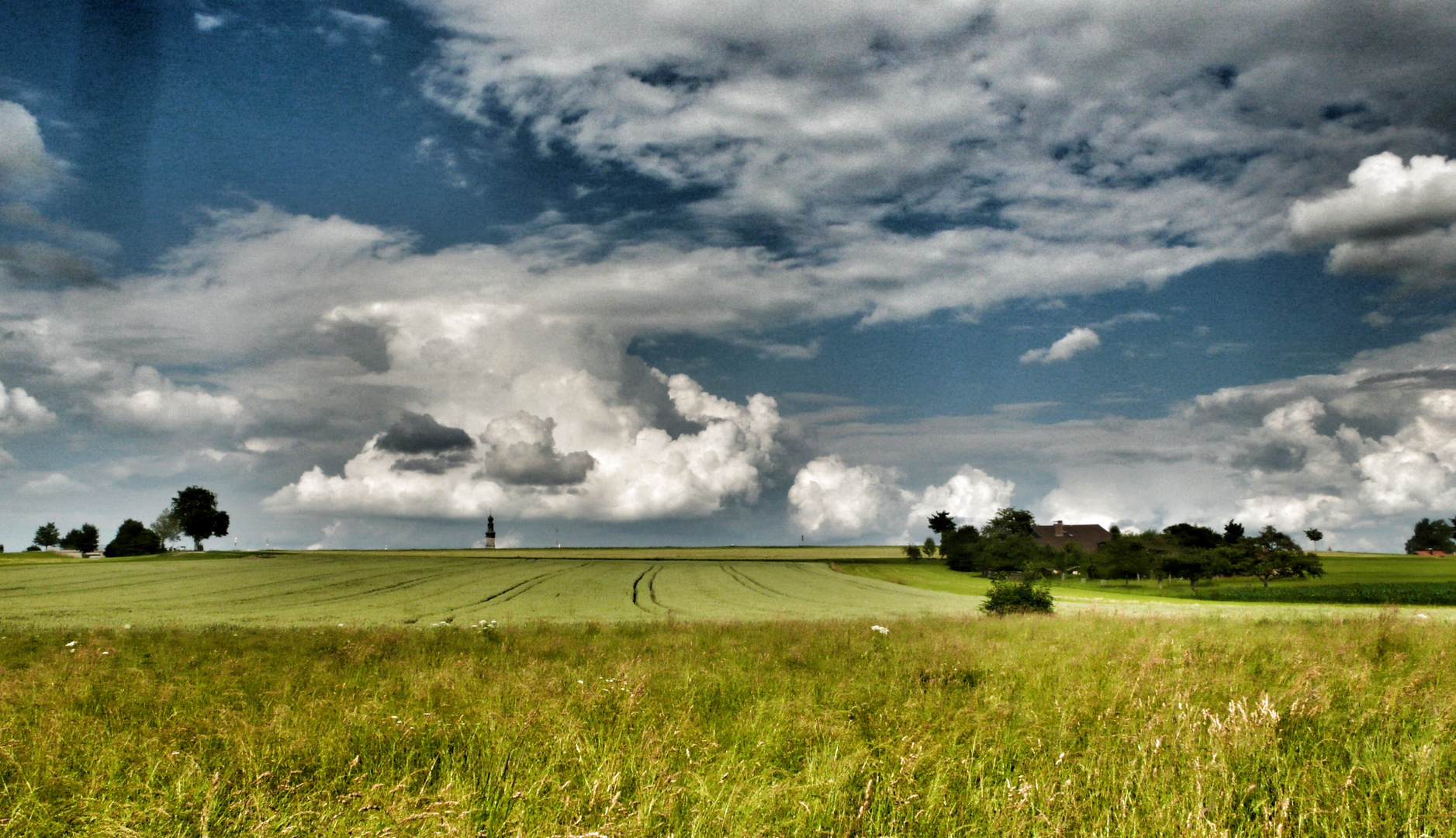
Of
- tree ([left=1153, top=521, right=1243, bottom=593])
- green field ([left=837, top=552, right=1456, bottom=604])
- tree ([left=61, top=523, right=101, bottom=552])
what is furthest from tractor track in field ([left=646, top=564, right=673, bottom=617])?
tree ([left=61, top=523, right=101, bottom=552])

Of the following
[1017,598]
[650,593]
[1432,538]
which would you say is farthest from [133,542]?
[1432,538]

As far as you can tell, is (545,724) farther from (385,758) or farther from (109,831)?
(109,831)

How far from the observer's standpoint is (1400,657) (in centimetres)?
1126

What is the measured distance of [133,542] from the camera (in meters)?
144

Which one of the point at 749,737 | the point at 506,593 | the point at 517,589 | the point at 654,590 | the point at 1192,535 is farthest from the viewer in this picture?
the point at 1192,535

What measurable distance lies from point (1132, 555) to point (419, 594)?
3495 inches

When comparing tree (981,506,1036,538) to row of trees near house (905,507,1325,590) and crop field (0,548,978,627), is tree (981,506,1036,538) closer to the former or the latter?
row of trees near house (905,507,1325,590)

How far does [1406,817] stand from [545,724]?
605 centimetres

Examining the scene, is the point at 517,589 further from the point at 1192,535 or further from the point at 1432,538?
the point at 1432,538

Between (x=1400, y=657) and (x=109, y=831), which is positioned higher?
(x=109, y=831)

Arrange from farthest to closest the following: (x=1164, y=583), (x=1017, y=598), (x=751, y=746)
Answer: (x=1164, y=583)
(x=1017, y=598)
(x=751, y=746)

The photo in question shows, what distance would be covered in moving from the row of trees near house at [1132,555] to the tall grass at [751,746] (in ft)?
204

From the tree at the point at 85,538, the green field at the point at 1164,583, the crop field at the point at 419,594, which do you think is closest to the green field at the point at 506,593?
the crop field at the point at 419,594

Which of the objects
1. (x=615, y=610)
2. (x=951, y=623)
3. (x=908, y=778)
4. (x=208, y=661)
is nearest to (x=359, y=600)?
(x=615, y=610)
